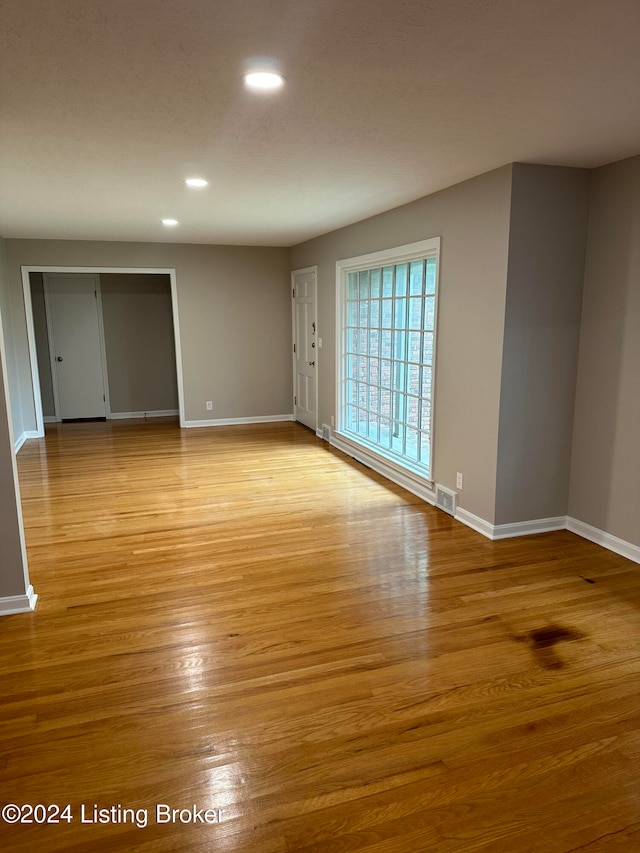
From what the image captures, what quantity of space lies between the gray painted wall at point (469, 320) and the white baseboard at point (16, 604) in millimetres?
2802

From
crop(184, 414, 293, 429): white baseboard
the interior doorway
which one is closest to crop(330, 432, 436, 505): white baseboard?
crop(184, 414, 293, 429): white baseboard

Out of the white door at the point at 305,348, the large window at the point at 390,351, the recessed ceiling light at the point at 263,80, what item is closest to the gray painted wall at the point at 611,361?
the large window at the point at 390,351

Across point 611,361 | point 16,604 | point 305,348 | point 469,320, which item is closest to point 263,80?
point 469,320

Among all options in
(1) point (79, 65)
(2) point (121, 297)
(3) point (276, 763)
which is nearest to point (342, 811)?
(3) point (276, 763)

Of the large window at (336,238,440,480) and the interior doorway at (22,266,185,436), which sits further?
the interior doorway at (22,266,185,436)

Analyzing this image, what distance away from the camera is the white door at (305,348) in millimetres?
6883

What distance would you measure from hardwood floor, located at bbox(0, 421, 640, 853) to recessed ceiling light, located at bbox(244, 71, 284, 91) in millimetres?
2352

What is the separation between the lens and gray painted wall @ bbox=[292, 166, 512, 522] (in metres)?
3.53

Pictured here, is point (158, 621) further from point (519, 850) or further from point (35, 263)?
point (35, 263)

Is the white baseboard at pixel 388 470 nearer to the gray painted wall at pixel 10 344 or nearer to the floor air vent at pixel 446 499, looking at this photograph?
the floor air vent at pixel 446 499

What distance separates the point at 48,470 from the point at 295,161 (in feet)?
13.0

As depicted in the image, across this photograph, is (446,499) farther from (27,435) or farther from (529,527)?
(27,435)

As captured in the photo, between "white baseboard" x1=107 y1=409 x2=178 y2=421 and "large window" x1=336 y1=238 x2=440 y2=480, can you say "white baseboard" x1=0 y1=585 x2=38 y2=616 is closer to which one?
"large window" x1=336 y1=238 x2=440 y2=480

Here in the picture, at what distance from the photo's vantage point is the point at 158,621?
9.13 feet
